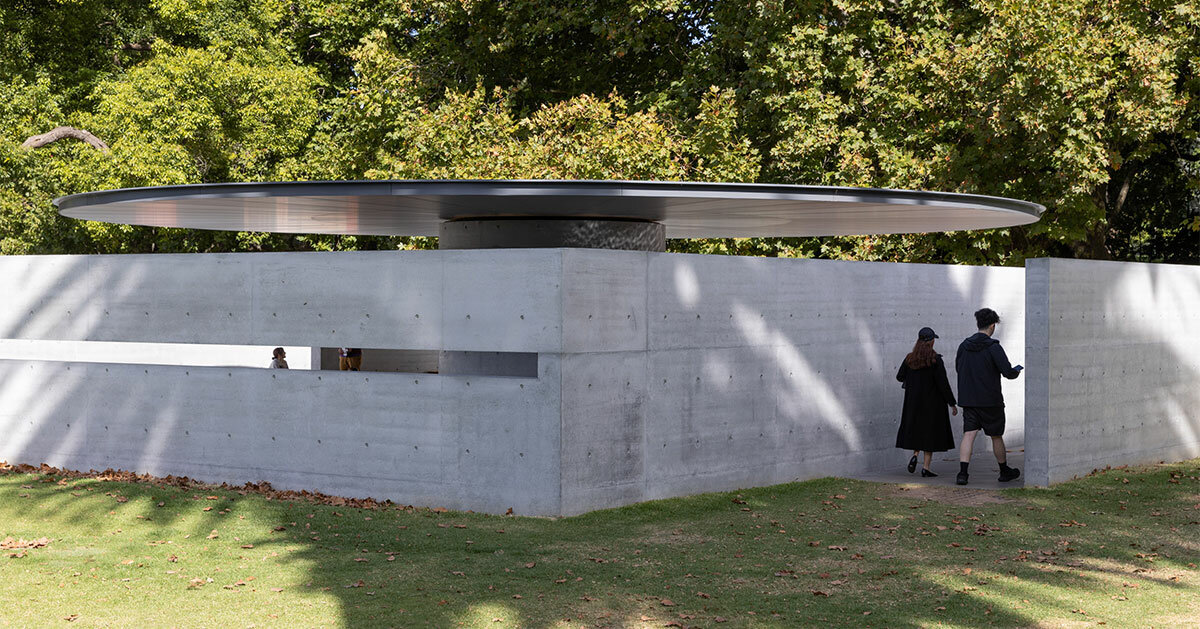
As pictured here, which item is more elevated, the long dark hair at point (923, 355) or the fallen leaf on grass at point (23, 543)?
the long dark hair at point (923, 355)

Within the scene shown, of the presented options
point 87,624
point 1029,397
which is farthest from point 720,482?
point 87,624

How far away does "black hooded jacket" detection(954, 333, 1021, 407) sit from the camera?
12.6 metres

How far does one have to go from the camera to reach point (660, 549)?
9344 millimetres

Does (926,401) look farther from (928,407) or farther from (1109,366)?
(1109,366)

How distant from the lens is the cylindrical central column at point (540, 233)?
1322cm

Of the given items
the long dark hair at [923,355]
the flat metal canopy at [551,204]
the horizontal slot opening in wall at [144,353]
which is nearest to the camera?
the flat metal canopy at [551,204]

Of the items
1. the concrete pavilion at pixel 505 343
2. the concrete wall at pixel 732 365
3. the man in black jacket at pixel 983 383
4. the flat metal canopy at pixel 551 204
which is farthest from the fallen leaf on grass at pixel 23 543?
the man in black jacket at pixel 983 383

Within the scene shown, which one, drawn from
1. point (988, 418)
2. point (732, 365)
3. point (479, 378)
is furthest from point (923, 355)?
point (479, 378)

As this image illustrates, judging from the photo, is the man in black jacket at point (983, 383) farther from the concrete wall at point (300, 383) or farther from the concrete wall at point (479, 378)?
the concrete wall at point (300, 383)

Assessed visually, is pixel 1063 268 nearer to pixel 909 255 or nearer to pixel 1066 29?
pixel 1066 29

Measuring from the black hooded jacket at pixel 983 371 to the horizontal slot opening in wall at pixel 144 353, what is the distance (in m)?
8.90

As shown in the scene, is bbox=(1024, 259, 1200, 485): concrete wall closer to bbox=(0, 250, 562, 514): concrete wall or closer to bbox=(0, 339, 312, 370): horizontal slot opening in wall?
bbox=(0, 250, 562, 514): concrete wall

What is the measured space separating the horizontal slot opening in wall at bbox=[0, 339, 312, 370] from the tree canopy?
229 inches

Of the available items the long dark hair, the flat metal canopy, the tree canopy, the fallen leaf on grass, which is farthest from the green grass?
the tree canopy
